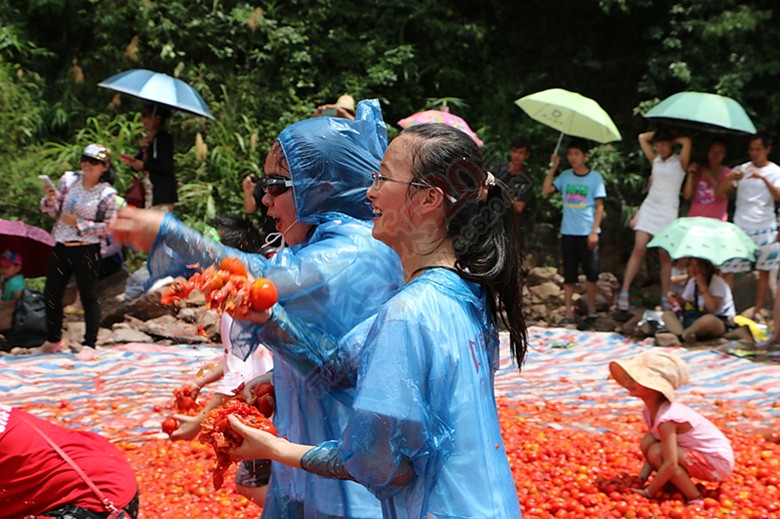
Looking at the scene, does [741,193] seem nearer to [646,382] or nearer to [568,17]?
[646,382]

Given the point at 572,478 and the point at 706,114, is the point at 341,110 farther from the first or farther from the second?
the point at 706,114

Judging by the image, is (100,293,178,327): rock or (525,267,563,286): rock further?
(525,267,563,286): rock

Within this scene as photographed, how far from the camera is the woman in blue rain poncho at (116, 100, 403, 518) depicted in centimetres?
241

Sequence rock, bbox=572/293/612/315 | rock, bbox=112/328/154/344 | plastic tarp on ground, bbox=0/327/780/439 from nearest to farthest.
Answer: plastic tarp on ground, bbox=0/327/780/439, rock, bbox=112/328/154/344, rock, bbox=572/293/612/315

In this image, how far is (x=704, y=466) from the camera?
4621 millimetres

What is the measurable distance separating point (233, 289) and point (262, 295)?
0.26 ft

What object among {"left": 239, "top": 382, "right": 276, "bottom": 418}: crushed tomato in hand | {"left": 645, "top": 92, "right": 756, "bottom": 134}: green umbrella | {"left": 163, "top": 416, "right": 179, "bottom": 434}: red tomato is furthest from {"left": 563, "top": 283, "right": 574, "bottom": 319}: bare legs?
{"left": 239, "top": 382, "right": 276, "bottom": 418}: crushed tomato in hand

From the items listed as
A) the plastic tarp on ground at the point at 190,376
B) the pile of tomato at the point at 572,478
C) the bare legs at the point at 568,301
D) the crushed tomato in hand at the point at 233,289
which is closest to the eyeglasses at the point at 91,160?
the plastic tarp on ground at the point at 190,376

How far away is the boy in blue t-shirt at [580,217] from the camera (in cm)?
941

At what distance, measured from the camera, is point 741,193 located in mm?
8734

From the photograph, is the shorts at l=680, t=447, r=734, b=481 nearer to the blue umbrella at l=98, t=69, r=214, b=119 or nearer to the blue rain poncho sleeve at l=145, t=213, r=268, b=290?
the blue rain poncho sleeve at l=145, t=213, r=268, b=290

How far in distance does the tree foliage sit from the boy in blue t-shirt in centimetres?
268

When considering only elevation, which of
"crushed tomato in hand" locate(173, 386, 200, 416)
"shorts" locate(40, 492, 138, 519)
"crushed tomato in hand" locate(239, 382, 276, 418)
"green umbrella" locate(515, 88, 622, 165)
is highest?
"green umbrella" locate(515, 88, 622, 165)

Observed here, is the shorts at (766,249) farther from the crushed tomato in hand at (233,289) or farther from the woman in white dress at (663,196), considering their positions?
the crushed tomato in hand at (233,289)
